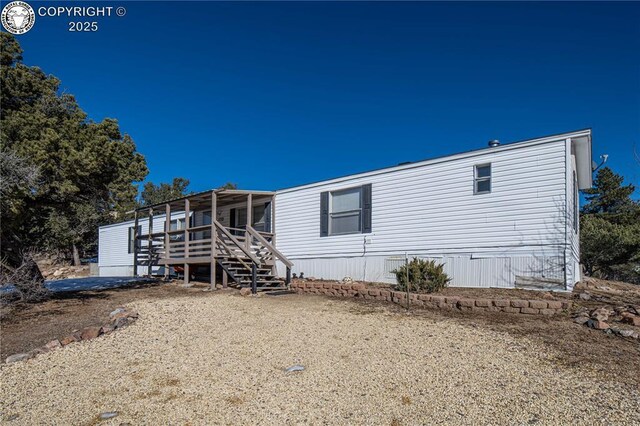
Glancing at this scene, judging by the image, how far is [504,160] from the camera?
9.34 m

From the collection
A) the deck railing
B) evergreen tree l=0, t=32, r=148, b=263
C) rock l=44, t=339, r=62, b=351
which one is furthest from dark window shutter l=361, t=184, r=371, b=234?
rock l=44, t=339, r=62, b=351

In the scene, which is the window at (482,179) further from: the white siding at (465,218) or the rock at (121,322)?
the rock at (121,322)

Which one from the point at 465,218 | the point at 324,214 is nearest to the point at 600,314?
the point at 465,218

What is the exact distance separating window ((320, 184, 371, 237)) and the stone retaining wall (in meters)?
2.56

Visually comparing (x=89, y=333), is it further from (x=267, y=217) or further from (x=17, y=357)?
(x=267, y=217)

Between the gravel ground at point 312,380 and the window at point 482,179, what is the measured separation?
4575mm

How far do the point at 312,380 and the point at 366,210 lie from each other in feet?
26.8

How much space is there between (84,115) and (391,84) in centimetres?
1373

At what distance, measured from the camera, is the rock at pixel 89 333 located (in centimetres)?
579

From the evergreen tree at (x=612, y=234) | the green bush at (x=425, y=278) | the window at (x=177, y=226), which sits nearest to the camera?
the green bush at (x=425, y=278)

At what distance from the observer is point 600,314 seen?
6000 millimetres

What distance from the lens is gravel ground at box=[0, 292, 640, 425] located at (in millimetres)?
3225

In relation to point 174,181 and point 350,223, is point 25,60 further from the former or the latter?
point 174,181

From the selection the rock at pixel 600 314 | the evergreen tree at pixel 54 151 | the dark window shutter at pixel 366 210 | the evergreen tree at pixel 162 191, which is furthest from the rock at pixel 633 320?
the evergreen tree at pixel 162 191
